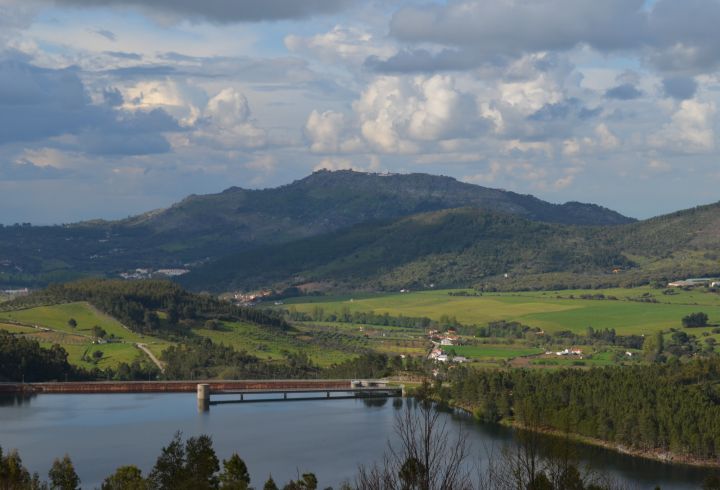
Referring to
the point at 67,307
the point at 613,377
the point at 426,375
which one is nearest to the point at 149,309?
the point at 67,307

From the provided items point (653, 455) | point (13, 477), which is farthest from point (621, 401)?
point (13, 477)

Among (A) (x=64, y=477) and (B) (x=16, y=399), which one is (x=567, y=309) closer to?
(B) (x=16, y=399)

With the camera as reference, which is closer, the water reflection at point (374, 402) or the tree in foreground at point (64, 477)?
the tree in foreground at point (64, 477)

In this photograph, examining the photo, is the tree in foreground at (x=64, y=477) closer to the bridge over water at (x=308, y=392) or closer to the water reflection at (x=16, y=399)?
the water reflection at (x=16, y=399)

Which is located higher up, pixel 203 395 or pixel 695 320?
pixel 695 320

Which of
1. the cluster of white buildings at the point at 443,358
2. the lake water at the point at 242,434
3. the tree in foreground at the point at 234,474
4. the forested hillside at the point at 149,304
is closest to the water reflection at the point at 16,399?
the lake water at the point at 242,434

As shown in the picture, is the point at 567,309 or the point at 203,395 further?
the point at 567,309
